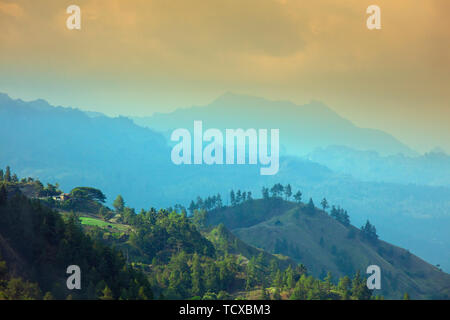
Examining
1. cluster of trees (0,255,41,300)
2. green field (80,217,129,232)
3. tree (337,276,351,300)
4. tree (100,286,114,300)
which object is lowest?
tree (337,276,351,300)

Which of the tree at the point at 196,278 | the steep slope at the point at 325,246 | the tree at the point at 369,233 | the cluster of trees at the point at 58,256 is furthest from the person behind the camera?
the tree at the point at 369,233

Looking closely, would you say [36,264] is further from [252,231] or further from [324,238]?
[324,238]

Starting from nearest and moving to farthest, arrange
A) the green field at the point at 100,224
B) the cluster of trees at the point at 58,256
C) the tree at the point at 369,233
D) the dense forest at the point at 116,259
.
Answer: the cluster of trees at the point at 58,256, the dense forest at the point at 116,259, the green field at the point at 100,224, the tree at the point at 369,233

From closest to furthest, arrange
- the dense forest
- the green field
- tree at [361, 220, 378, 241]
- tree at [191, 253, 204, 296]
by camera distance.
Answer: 1. the dense forest
2. tree at [191, 253, 204, 296]
3. the green field
4. tree at [361, 220, 378, 241]

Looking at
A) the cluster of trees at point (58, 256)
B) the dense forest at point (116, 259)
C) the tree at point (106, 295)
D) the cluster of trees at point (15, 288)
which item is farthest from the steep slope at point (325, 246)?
the cluster of trees at point (15, 288)

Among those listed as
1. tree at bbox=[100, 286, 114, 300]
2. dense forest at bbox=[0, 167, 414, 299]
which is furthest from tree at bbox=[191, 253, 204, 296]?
tree at bbox=[100, 286, 114, 300]

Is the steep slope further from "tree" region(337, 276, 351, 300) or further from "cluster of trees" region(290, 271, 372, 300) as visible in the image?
"cluster of trees" region(290, 271, 372, 300)

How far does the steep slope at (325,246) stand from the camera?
138m

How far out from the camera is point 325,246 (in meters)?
152

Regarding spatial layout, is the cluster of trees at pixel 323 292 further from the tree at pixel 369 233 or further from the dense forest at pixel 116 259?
the tree at pixel 369 233

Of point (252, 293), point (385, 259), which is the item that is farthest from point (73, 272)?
point (385, 259)

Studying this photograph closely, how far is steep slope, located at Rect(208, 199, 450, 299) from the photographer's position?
138 meters
